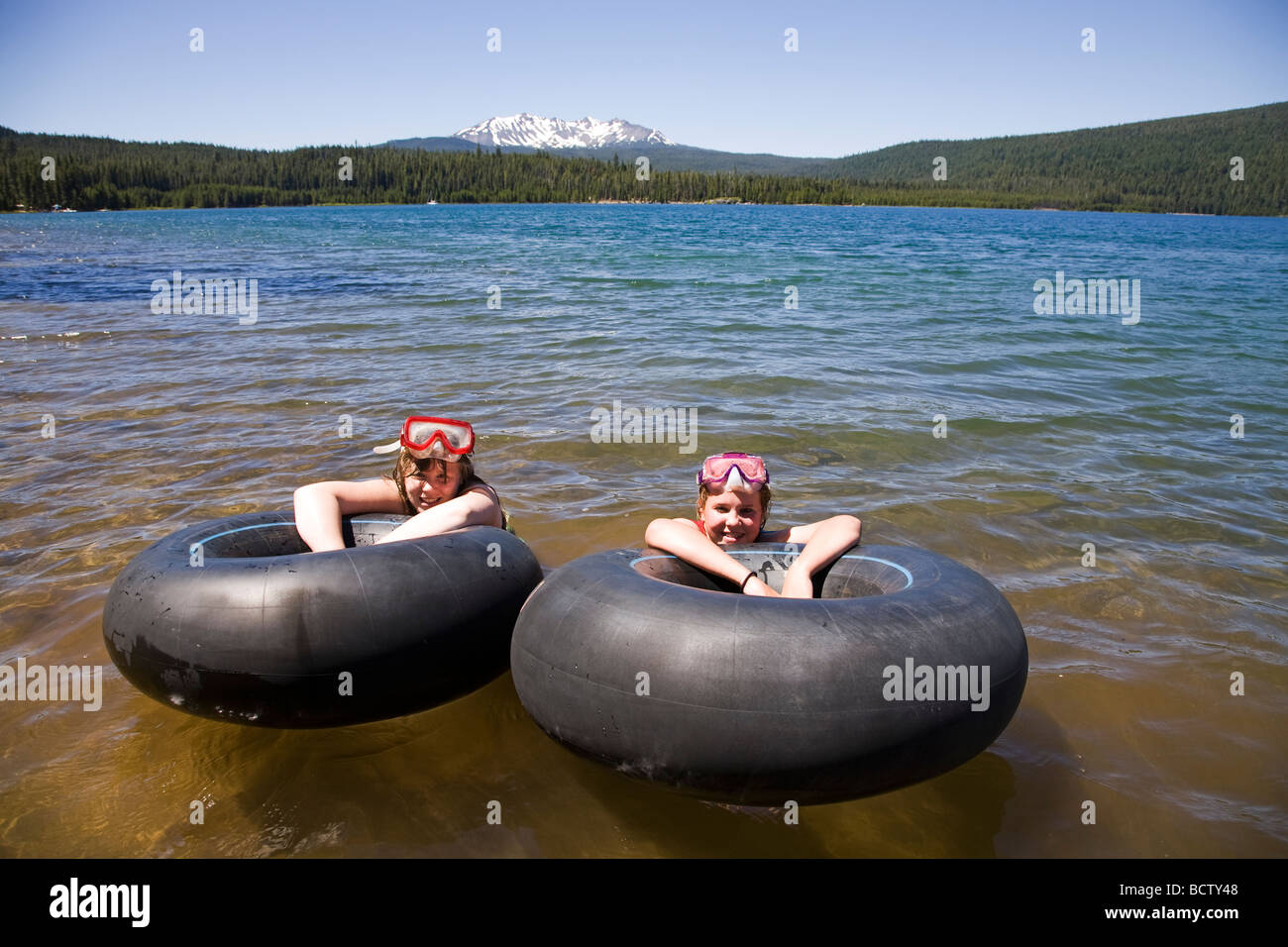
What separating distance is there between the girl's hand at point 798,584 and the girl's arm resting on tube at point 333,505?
86.2 inches

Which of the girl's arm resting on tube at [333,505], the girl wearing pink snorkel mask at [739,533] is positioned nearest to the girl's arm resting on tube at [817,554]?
the girl wearing pink snorkel mask at [739,533]

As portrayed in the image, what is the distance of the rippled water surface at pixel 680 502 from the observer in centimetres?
338

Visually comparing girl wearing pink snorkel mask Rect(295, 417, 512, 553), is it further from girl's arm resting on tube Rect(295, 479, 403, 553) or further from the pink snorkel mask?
the pink snorkel mask

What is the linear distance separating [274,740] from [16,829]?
95 centimetres

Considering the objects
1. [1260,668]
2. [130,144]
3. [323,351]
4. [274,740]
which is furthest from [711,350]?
[130,144]

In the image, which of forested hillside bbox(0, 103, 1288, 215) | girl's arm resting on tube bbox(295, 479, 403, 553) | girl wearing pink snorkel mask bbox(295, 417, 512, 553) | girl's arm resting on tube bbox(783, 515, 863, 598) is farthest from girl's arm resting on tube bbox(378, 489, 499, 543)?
forested hillside bbox(0, 103, 1288, 215)

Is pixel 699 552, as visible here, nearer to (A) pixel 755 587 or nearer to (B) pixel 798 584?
(A) pixel 755 587

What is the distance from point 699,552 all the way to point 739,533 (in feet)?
1.62

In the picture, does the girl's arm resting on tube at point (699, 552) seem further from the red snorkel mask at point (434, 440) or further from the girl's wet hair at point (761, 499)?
the red snorkel mask at point (434, 440)

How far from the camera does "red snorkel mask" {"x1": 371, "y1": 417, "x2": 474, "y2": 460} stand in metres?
4.47

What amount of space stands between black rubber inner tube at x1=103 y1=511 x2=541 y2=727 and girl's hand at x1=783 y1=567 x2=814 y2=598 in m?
1.35

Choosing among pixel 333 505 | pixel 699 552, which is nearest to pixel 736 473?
pixel 699 552

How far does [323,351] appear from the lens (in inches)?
495
